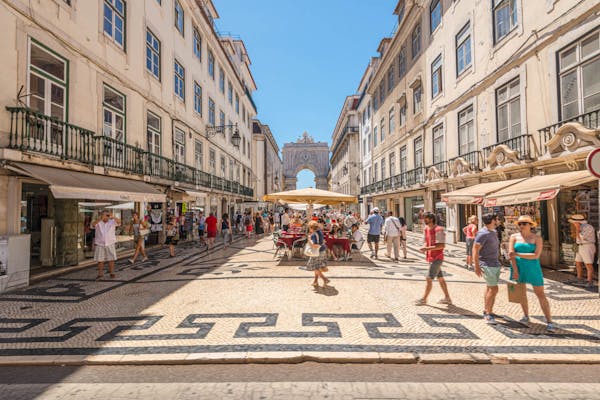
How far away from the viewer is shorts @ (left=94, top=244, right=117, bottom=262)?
712cm

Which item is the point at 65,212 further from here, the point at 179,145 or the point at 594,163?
the point at 594,163

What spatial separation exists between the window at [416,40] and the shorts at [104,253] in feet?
61.0

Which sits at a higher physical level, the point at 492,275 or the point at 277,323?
the point at 492,275

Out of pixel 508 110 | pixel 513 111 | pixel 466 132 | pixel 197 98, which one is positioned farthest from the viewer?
pixel 197 98

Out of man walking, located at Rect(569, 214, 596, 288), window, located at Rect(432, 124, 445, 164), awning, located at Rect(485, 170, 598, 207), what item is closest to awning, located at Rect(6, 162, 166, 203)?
awning, located at Rect(485, 170, 598, 207)

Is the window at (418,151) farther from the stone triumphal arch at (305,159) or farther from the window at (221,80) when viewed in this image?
the stone triumphal arch at (305,159)

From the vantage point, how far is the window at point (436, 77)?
15477 mm

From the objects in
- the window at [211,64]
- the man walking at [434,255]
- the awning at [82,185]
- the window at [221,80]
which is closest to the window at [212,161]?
the window at [211,64]

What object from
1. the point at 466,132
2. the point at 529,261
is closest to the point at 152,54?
the point at 466,132

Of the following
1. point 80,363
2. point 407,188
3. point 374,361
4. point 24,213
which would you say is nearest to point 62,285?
point 24,213

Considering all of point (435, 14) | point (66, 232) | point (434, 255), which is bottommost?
point (434, 255)

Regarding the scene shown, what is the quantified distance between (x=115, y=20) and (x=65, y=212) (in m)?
6.62

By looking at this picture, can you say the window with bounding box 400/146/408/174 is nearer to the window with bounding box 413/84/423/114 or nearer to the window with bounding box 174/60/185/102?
the window with bounding box 413/84/423/114

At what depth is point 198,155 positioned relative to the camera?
58.2 feet
